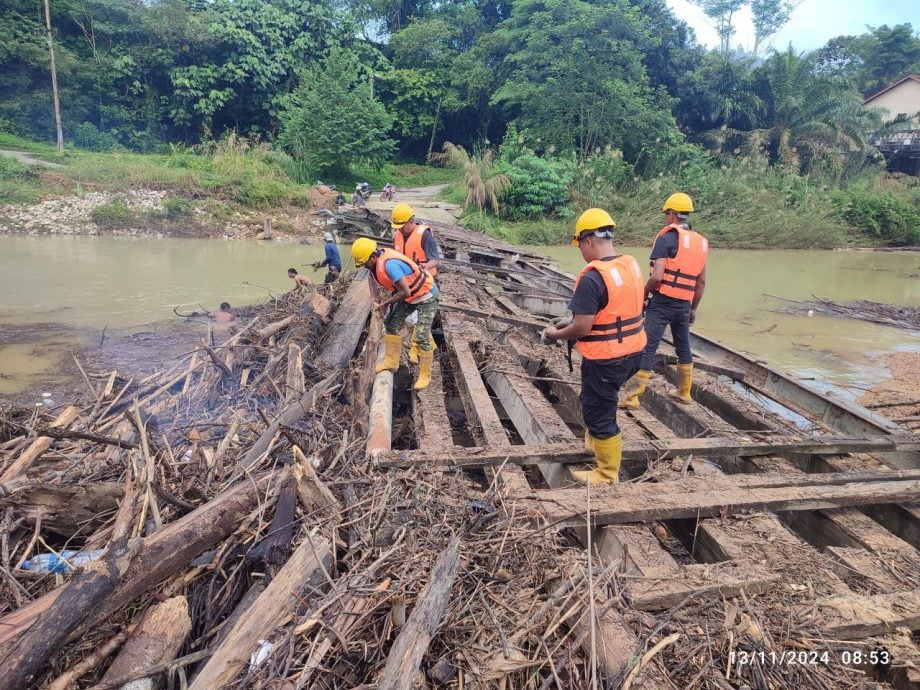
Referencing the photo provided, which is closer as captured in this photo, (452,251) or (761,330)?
(761,330)

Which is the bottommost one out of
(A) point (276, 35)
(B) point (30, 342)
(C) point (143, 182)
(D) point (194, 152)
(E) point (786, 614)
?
(B) point (30, 342)

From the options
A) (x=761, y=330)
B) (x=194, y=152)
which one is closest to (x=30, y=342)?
(x=761, y=330)

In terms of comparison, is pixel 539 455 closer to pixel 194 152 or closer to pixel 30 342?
pixel 30 342

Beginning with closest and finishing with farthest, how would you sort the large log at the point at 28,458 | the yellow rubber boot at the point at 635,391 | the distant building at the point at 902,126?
the large log at the point at 28,458 < the yellow rubber boot at the point at 635,391 < the distant building at the point at 902,126

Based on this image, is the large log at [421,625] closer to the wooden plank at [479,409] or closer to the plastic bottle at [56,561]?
the wooden plank at [479,409]

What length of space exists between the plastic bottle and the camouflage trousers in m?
2.80

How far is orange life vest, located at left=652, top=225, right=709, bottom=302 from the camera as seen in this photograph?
4199mm

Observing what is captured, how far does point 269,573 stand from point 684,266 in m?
3.68

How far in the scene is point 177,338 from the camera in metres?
8.22

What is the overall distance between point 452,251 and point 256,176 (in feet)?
45.6

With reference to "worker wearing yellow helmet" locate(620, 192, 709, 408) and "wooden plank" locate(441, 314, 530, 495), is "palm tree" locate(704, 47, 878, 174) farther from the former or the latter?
"wooden plank" locate(441, 314, 530, 495)

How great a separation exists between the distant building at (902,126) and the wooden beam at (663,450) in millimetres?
33823

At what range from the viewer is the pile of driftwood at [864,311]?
35.4 feet

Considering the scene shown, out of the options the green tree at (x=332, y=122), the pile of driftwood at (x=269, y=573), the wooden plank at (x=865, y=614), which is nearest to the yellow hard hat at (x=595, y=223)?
the pile of driftwood at (x=269, y=573)
